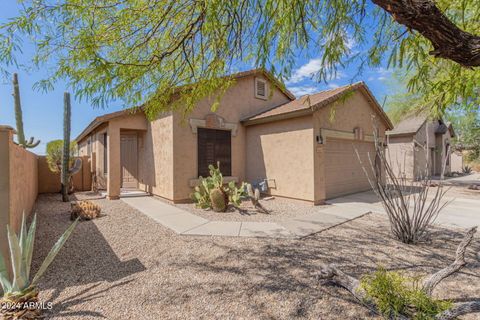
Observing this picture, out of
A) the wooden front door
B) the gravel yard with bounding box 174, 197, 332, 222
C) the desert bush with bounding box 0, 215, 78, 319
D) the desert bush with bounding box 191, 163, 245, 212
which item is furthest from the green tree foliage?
the desert bush with bounding box 0, 215, 78, 319

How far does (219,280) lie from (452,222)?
23.1 feet

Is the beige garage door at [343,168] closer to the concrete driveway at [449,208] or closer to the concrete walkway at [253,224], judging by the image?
the concrete driveway at [449,208]

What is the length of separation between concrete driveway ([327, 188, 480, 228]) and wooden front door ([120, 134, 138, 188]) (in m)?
9.92

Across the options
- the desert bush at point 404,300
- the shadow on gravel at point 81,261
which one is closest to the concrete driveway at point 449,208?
the desert bush at point 404,300

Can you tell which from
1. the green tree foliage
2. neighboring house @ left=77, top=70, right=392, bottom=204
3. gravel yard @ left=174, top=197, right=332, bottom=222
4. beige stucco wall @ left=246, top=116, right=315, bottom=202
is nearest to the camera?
gravel yard @ left=174, top=197, right=332, bottom=222

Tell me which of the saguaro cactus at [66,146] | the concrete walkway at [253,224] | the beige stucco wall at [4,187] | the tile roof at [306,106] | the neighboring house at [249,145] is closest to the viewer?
the beige stucco wall at [4,187]

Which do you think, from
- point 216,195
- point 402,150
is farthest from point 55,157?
point 402,150

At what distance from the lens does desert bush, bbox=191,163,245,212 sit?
313 inches

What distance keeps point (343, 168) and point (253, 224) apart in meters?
6.37

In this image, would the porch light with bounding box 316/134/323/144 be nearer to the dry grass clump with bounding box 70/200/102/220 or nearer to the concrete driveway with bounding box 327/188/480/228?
the concrete driveway with bounding box 327/188/480/228

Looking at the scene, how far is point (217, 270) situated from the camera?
3848 millimetres

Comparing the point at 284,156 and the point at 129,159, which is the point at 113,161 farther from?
the point at 284,156

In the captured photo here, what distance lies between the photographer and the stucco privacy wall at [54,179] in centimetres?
1202

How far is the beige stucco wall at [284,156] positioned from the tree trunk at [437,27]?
21.8 ft
